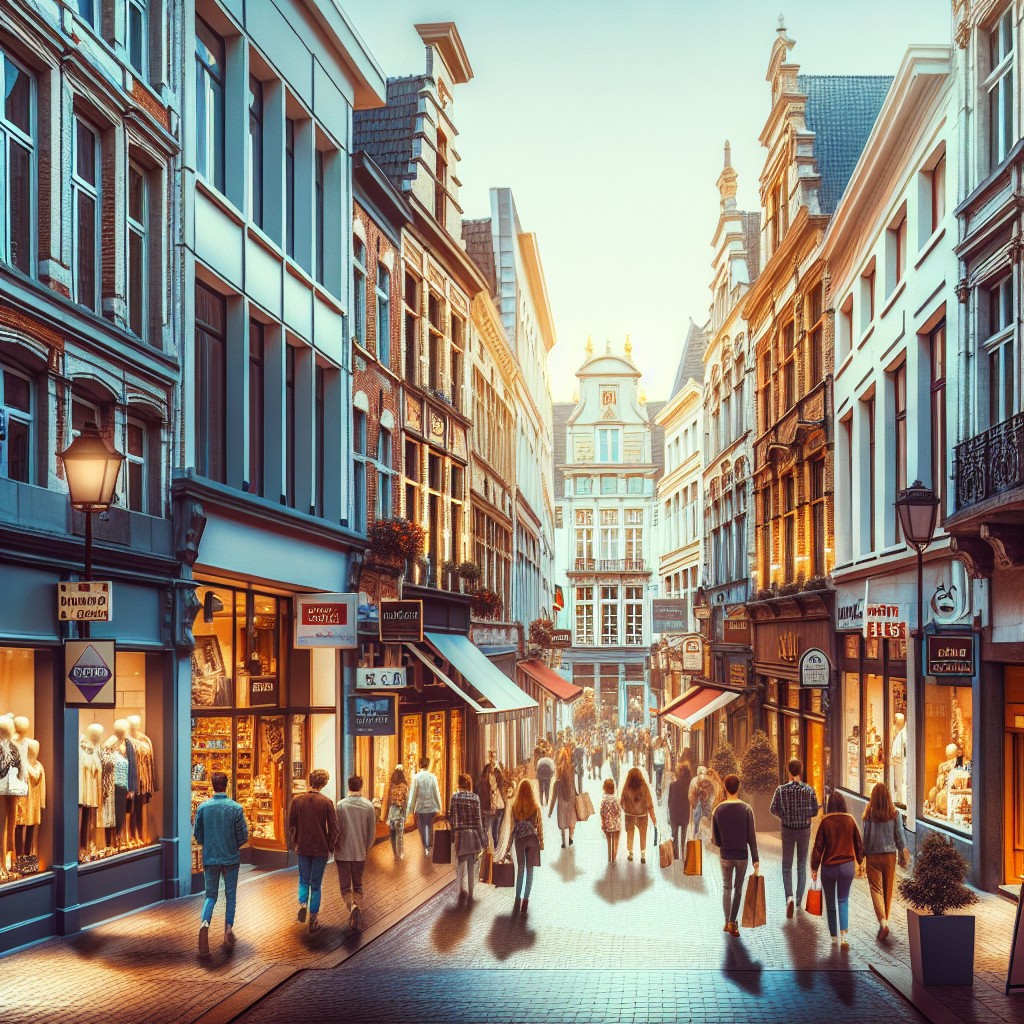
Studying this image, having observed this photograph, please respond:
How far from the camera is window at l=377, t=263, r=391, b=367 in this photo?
27.0 m

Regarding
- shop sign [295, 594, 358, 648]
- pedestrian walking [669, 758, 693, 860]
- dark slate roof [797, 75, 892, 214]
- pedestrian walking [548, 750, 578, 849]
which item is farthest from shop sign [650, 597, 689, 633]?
shop sign [295, 594, 358, 648]

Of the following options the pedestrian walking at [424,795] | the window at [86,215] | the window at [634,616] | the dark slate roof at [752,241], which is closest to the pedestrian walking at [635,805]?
the pedestrian walking at [424,795]

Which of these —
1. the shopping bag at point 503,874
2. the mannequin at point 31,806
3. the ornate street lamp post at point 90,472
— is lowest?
the shopping bag at point 503,874

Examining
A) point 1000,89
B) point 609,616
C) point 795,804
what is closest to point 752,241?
point 1000,89

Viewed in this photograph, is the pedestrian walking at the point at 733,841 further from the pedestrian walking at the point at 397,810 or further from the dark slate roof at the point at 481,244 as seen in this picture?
the dark slate roof at the point at 481,244

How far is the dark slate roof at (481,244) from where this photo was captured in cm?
4575

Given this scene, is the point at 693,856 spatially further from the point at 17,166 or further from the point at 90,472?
the point at 17,166

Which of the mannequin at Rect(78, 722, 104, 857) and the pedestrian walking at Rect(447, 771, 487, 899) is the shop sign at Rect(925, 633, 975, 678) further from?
the mannequin at Rect(78, 722, 104, 857)

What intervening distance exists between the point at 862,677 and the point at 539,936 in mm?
11881

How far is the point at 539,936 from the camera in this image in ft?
48.0

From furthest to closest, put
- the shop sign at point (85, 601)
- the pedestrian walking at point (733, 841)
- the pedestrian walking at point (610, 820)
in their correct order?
the pedestrian walking at point (610, 820) → the pedestrian walking at point (733, 841) → the shop sign at point (85, 601)

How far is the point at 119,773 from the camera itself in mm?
15820

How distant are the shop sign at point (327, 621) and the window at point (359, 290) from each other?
5626 millimetres

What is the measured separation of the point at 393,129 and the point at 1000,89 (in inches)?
621
